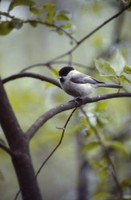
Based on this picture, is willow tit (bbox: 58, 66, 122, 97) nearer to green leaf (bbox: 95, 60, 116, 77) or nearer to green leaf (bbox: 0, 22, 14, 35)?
green leaf (bbox: 0, 22, 14, 35)

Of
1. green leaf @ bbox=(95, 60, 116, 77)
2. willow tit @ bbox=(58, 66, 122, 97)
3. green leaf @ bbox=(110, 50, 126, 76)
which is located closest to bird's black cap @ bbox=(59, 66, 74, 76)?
willow tit @ bbox=(58, 66, 122, 97)

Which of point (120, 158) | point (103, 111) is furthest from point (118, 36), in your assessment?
point (103, 111)

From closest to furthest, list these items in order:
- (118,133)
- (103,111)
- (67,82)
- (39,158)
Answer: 1. (103,111)
2. (67,82)
3. (118,133)
4. (39,158)

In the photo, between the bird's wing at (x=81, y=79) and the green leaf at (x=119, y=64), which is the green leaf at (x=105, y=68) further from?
the bird's wing at (x=81, y=79)

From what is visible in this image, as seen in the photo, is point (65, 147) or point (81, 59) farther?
point (81, 59)

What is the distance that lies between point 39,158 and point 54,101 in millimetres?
695

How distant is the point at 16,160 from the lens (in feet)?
3.18

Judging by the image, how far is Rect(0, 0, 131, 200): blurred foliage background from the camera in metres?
1.39

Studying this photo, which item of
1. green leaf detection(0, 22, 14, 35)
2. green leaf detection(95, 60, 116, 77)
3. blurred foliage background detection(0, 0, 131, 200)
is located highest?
green leaf detection(0, 22, 14, 35)

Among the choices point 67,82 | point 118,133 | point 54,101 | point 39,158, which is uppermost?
point 67,82

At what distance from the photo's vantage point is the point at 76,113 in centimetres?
204

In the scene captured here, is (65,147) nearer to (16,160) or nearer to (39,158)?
(39,158)

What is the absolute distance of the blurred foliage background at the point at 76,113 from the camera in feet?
4.55

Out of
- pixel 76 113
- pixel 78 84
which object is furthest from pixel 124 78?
pixel 76 113
